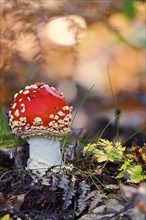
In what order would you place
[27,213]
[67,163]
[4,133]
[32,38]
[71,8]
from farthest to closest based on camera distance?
[71,8]
[32,38]
[4,133]
[67,163]
[27,213]

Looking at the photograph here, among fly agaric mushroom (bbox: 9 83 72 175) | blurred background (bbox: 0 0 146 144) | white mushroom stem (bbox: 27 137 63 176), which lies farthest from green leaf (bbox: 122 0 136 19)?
white mushroom stem (bbox: 27 137 63 176)

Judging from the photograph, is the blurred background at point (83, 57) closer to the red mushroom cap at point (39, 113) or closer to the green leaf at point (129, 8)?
the green leaf at point (129, 8)

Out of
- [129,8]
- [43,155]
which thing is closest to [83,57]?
[129,8]

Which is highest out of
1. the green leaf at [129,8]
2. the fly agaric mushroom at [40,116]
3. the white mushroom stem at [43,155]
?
the green leaf at [129,8]

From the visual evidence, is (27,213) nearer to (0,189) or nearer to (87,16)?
(0,189)

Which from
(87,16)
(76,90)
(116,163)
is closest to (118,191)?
(116,163)

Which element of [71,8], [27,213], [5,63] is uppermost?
[71,8]

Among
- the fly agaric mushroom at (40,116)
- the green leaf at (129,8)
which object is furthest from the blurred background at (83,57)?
the fly agaric mushroom at (40,116)
